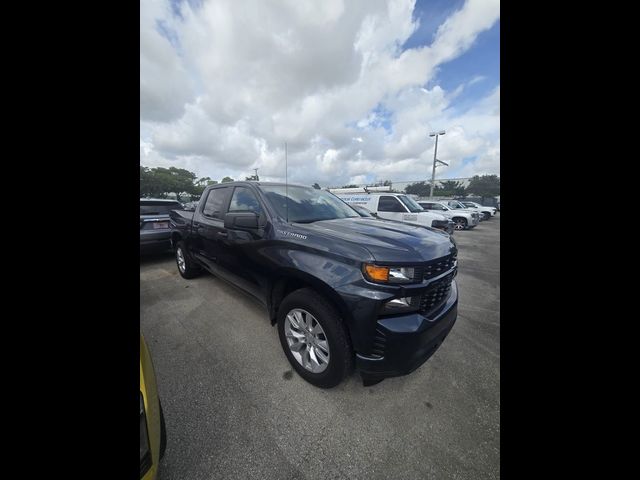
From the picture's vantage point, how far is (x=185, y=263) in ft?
14.4

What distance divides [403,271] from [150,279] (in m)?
4.89

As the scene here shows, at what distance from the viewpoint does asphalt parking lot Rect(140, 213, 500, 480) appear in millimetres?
1497

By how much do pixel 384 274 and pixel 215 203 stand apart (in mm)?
2799

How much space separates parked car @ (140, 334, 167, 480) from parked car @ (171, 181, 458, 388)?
1.09 metres

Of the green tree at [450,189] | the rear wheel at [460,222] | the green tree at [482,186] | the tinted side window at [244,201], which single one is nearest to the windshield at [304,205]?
the tinted side window at [244,201]

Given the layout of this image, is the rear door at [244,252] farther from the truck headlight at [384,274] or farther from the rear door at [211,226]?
the truck headlight at [384,274]

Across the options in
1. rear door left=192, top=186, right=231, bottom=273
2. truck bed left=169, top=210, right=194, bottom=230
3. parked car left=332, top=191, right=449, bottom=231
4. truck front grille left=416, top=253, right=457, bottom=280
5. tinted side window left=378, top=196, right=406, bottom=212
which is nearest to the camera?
truck front grille left=416, top=253, right=457, bottom=280

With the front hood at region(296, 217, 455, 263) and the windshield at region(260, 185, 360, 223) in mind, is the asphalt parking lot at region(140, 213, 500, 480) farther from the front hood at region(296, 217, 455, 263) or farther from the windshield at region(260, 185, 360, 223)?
the windshield at region(260, 185, 360, 223)

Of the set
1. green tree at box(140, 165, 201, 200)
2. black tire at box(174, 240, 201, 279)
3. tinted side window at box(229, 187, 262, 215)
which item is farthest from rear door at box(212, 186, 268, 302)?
green tree at box(140, 165, 201, 200)

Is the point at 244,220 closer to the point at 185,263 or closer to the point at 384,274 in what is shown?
the point at 384,274
